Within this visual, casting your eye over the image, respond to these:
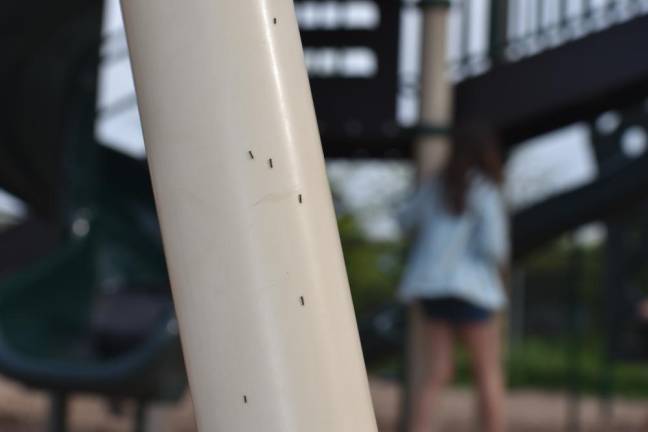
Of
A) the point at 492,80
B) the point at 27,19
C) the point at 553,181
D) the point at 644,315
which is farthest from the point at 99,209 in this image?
the point at 553,181

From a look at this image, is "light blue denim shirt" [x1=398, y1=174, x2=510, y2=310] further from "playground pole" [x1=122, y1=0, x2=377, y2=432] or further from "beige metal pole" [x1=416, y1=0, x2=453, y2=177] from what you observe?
"playground pole" [x1=122, y1=0, x2=377, y2=432]

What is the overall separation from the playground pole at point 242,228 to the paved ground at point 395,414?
6553mm

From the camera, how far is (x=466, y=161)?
15.8 ft

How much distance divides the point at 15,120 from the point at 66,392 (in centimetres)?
143

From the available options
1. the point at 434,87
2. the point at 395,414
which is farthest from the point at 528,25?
the point at 395,414

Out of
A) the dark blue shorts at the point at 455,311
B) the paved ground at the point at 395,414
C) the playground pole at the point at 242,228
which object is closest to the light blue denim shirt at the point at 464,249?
the dark blue shorts at the point at 455,311

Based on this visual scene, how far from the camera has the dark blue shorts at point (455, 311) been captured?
4883 mm

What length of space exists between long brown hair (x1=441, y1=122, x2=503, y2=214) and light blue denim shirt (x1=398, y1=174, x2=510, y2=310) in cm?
4

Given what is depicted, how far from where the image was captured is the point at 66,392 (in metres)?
4.95

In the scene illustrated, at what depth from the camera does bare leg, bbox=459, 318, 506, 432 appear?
16.1 ft

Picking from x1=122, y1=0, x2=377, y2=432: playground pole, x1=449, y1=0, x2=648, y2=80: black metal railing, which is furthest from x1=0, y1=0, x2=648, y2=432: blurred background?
x1=122, y1=0, x2=377, y2=432: playground pole

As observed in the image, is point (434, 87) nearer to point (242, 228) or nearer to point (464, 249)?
point (464, 249)

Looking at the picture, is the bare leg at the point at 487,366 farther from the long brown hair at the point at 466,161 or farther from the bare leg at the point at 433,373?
the long brown hair at the point at 466,161

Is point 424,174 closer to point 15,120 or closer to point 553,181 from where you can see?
point 15,120
